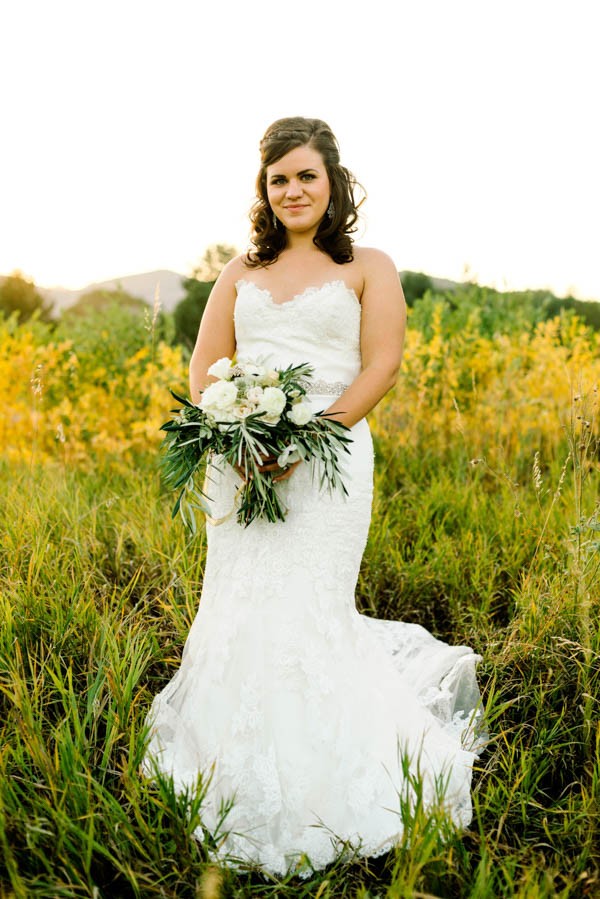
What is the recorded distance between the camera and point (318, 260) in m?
3.22

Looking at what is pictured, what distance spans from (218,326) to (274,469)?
84 cm

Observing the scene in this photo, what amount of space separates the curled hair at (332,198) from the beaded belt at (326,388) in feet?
1.74

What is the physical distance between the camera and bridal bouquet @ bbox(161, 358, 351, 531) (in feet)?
8.61

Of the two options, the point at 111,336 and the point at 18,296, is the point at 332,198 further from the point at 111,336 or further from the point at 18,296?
the point at 18,296

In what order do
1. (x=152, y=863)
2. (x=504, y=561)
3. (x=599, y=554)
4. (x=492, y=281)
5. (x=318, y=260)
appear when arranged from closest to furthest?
(x=152, y=863) → (x=318, y=260) → (x=599, y=554) → (x=504, y=561) → (x=492, y=281)

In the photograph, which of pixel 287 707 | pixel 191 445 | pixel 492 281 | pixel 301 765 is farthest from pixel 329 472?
pixel 492 281

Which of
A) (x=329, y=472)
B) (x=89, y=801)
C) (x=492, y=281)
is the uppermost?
(x=492, y=281)

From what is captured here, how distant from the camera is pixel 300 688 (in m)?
2.79

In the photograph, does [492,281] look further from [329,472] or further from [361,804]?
[361,804]

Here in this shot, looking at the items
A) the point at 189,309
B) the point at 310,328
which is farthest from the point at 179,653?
the point at 189,309

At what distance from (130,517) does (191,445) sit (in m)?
1.95

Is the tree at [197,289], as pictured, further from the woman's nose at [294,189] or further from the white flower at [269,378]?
the white flower at [269,378]

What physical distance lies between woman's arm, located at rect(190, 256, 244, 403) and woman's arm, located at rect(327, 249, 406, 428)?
60cm

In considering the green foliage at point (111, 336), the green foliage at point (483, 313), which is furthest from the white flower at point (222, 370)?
the green foliage at point (483, 313)
